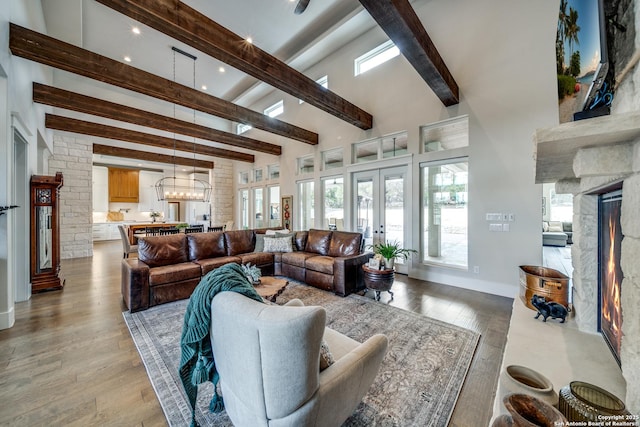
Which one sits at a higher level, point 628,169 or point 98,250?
point 628,169

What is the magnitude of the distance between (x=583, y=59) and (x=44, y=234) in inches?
264

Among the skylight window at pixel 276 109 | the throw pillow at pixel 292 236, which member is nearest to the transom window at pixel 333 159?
the throw pillow at pixel 292 236

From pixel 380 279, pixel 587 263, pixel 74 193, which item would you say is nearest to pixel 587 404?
pixel 587 263

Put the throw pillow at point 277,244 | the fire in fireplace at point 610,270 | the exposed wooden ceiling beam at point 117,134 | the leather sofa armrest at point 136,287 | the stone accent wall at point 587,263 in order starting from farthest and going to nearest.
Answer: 1. the exposed wooden ceiling beam at point 117,134
2. the throw pillow at point 277,244
3. the leather sofa armrest at point 136,287
4. the stone accent wall at point 587,263
5. the fire in fireplace at point 610,270

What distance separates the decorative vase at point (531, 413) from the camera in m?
0.90

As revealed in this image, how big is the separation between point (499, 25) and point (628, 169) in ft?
13.5

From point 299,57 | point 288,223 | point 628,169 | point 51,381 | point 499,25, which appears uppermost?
point 299,57

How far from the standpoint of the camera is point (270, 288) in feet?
9.55

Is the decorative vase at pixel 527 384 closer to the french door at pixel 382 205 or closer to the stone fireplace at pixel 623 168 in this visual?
the stone fireplace at pixel 623 168

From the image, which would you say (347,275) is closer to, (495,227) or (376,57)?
(495,227)

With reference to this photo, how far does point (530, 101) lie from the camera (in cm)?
355

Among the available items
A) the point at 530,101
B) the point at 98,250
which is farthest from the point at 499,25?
the point at 98,250

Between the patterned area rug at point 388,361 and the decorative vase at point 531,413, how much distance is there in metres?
0.71

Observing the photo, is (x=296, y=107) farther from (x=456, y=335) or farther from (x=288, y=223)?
(x=456, y=335)
